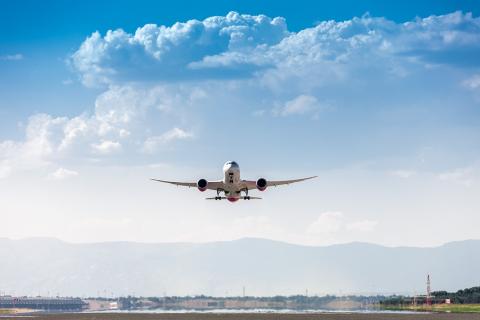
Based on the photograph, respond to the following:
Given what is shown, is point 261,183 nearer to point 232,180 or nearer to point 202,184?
point 232,180

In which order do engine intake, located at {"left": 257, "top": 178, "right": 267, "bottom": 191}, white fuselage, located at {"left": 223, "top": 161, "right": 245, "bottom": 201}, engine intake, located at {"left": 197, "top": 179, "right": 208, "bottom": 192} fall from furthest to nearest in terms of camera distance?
engine intake, located at {"left": 257, "top": 178, "right": 267, "bottom": 191} → engine intake, located at {"left": 197, "top": 179, "right": 208, "bottom": 192} → white fuselage, located at {"left": 223, "top": 161, "right": 245, "bottom": 201}

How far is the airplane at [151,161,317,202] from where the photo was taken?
14562 centimetres

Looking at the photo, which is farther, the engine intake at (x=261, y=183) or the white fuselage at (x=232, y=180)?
the engine intake at (x=261, y=183)

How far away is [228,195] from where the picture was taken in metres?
153

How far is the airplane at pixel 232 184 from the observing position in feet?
478

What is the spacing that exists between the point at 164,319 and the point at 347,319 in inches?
1475

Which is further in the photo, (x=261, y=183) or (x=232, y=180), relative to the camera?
(x=261, y=183)

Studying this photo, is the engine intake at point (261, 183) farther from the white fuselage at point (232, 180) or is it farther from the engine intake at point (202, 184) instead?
the engine intake at point (202, 184)

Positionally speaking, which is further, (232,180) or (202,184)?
(202,184)

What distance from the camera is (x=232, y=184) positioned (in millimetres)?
148125

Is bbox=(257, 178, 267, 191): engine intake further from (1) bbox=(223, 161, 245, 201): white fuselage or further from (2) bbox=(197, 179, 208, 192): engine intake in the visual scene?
(2) bbox=(197, 179, 208, 192): engine intake

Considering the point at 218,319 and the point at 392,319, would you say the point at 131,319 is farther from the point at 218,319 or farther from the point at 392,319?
the point at 392,319

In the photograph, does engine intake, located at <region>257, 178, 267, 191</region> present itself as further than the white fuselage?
Yes

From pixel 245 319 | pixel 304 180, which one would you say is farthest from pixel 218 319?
pixel 304 180
